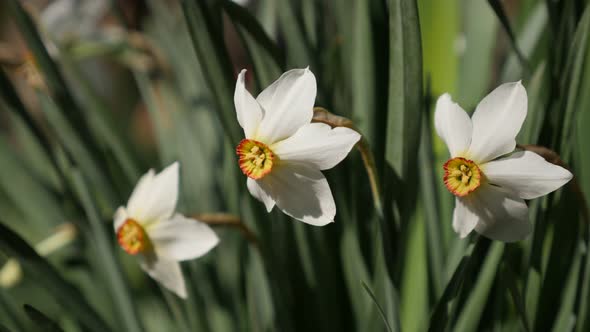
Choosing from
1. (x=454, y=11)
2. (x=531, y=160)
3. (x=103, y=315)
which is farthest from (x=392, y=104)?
(x=103, y=315)

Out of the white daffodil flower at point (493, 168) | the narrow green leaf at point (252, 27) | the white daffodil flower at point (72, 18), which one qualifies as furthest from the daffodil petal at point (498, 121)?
the white daffodil flower at point (72, 18)

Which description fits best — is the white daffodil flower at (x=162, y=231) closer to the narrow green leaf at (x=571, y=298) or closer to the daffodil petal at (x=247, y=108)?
the daffodil petal at (x=247, y=108)

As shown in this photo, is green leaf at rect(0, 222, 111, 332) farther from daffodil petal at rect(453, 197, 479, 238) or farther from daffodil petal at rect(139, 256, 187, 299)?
daffodil petal at rect(453, 197, 479, 238)

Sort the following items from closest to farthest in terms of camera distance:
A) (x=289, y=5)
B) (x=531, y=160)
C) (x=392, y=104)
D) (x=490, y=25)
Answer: (x=531, y=160), (x=392, y=104), (x=289, y=5), (x=490, y=25)

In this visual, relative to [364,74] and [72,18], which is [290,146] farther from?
[72,18]

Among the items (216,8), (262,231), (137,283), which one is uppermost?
(216,8)

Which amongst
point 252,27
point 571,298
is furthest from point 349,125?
point 571,298

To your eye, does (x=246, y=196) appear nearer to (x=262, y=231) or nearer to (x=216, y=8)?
(x=262, y=231)
